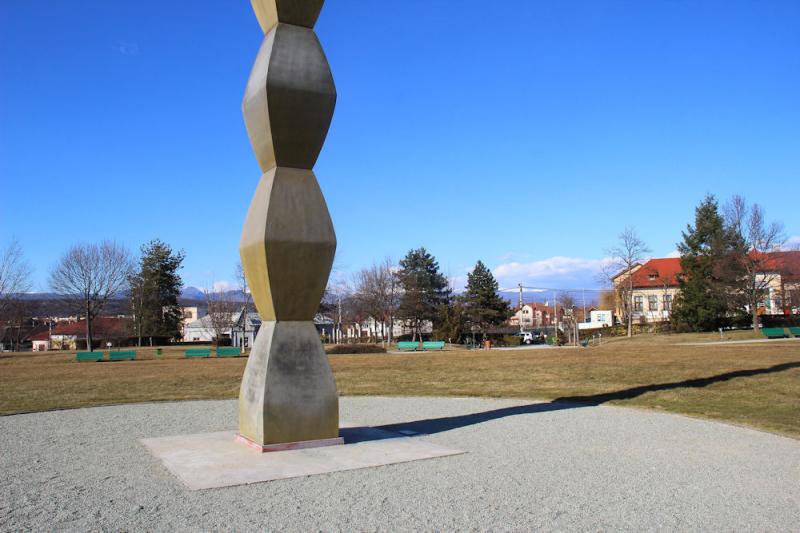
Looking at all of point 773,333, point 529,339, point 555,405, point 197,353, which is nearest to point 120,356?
point 197,353

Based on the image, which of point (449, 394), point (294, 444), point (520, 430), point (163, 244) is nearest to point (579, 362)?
point (449, 394)

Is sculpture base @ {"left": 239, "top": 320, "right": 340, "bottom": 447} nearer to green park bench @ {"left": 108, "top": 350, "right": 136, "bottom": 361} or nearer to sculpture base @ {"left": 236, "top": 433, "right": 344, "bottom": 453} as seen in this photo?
sculpture base @ {"left": 236, "top": 433, "right": 344, "bottom": 453}

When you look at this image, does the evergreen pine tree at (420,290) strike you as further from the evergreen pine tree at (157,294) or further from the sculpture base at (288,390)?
the sculpture base at (288,390)

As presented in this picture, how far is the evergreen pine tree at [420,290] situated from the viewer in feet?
208

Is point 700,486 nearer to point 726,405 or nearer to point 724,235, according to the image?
point 726,405

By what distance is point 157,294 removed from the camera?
6594 centimetres

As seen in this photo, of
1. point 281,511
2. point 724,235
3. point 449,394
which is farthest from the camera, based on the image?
point 724,235

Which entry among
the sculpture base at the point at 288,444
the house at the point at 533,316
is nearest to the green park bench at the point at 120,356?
the sculpture base at the point at 288,444

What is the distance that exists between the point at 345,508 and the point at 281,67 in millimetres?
5876

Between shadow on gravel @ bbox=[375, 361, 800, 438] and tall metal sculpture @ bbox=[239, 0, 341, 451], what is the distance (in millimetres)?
2032

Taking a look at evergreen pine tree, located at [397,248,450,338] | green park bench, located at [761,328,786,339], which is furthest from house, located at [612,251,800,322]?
green park bench, located at [761,328,786,339]

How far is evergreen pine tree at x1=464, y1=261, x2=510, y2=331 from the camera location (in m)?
63.9

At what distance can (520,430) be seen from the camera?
34.0ft

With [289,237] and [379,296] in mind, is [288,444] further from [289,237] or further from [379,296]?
[379,296]
